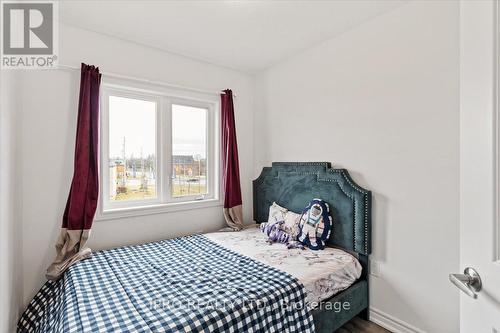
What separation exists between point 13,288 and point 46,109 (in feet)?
4.33

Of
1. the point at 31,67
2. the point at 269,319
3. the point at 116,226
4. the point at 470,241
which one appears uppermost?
the point at 31,67

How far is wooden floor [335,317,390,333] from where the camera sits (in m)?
1.96

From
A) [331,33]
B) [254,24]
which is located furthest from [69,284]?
[331,33]

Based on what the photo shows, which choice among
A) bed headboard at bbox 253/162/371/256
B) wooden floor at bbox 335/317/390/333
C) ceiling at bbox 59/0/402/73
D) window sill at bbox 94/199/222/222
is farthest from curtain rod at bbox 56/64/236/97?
wooden floor at bbox 335/317/390/333

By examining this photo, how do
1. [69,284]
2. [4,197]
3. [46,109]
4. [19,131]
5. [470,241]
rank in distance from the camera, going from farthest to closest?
[46,109] < [19,131] < [69,284] < [4,197] < [470,241]

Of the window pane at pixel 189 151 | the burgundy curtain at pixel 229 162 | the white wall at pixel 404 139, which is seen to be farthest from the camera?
the burgundy curtain at pixel 229 162

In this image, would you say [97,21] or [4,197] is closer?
[4,197]

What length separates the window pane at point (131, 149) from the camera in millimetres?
2457

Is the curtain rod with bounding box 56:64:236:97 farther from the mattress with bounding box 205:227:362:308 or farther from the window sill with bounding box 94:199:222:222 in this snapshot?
the mattress with bounding box 205:227:362:308

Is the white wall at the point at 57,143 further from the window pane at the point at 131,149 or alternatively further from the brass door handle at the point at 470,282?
the brass door handle at the point at 470,282

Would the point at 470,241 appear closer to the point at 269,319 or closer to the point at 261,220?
the point at 269,319

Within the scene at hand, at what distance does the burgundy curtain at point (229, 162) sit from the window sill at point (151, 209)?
158 mm

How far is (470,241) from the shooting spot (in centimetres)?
80

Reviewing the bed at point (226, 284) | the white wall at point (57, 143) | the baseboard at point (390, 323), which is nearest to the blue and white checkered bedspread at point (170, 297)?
the bed at point (226, 284)
